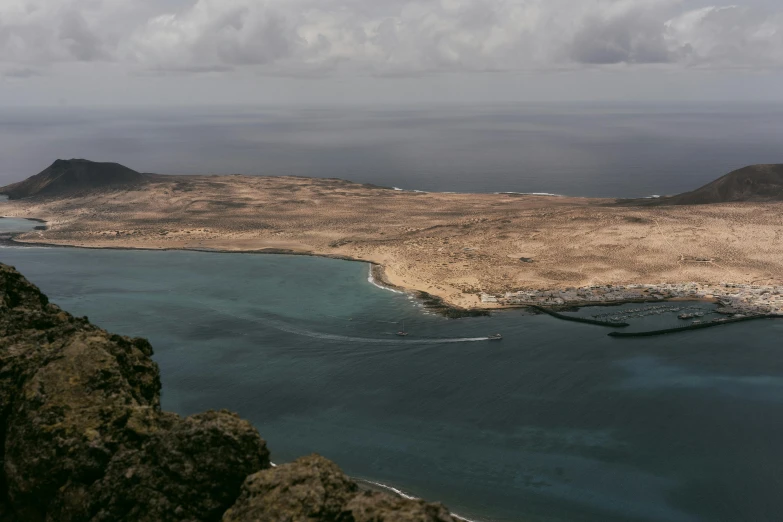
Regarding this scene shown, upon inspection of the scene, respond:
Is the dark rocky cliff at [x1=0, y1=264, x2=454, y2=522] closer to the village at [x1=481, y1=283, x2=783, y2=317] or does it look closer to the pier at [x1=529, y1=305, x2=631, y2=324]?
the pier at [x1=529, y1=305, x2=631, y2=324]

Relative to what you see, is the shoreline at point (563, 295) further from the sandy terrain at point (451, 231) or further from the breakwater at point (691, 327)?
the breakwater at point (691, 327)

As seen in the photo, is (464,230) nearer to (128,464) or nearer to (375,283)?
(375,283)

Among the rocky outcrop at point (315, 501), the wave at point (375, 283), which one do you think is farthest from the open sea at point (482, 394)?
the rocky outcrop at point (315, 501)

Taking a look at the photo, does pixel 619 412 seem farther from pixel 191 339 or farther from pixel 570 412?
pixel 191 339

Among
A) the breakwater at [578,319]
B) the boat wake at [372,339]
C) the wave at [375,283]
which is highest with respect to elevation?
the wave at [375,283]

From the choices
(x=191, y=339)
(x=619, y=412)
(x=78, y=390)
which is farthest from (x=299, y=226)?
(x=78, y=390)

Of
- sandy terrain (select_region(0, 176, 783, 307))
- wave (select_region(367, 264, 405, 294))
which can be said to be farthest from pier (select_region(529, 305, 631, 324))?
wave (select_region(367, 264, 405, 294))

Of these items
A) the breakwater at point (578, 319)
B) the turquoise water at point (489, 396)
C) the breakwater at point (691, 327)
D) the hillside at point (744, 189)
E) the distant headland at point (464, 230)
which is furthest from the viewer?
the hillside at point (744, 189)

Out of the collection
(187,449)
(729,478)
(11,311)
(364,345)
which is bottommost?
(729,478)
